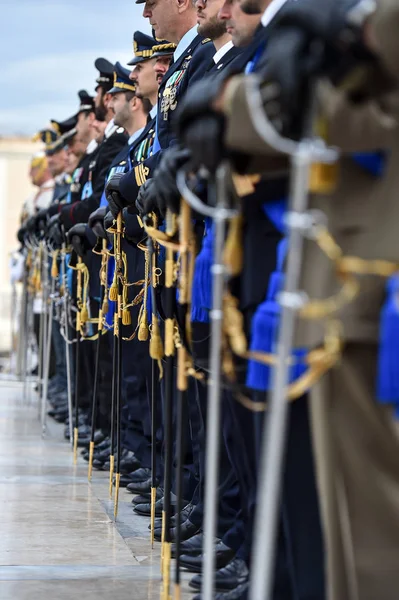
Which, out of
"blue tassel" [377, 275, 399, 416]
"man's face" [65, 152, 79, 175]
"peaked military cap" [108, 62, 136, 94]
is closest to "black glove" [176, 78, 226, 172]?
"blue tassel" [377, 275, 399, 416]

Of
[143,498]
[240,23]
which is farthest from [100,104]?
[240,23]

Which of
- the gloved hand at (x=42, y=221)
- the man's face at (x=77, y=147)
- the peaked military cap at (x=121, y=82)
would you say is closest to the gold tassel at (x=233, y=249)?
the peaked military cap at (x=121, y=82)

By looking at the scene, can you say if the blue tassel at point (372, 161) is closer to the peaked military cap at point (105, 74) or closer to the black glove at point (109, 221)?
the black glove at point (109, 221)

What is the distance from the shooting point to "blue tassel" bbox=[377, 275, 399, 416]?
2184mm

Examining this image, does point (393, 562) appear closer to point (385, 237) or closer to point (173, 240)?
point (385, 237)

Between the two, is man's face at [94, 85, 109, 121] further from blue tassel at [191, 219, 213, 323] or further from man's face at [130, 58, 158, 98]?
blue tassel at [191, 219, 213, 323]

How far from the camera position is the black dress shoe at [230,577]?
11.3 feet

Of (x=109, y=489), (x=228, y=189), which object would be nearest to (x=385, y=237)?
(x=228, y=189)

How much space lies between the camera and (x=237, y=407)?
3234 mm

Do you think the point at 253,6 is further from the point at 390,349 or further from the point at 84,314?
the point at 84,314

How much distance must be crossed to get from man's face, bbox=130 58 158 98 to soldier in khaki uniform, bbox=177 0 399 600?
306 centimetres

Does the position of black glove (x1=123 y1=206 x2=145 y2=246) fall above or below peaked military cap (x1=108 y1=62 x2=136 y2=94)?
below

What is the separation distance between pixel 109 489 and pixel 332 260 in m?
3.27

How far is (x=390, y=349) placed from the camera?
219cm
